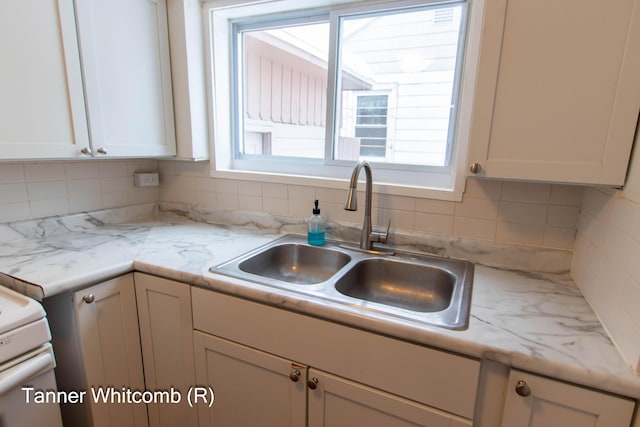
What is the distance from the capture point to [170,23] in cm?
165

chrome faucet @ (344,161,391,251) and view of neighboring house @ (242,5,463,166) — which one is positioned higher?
view of neighboring house @ (242,5,463,166)

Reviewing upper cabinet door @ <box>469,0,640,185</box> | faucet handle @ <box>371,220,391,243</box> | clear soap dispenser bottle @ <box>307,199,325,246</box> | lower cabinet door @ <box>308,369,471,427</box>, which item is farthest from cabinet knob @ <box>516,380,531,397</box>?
clear soap dispenser bottle @ <box>307,199,325,246</box>

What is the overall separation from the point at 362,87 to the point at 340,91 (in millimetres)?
110

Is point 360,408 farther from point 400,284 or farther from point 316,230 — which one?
point 316,230

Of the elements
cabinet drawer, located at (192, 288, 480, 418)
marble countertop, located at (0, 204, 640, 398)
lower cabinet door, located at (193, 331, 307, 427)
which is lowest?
lower cabinet door, located at (193, 331, 307, 427)

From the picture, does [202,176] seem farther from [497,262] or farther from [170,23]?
[497,262]

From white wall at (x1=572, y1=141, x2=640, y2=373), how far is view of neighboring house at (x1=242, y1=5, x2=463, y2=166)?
61 cm

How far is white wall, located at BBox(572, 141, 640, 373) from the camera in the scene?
2.49 ft

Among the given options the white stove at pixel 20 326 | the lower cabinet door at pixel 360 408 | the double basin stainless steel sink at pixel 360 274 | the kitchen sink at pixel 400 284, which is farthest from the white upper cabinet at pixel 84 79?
the lower cabinet door at pixel 360 408

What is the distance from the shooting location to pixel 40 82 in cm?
123

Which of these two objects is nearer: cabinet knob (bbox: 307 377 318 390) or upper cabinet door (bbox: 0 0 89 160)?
cabinet knob (bbox: 307 377 318 390)

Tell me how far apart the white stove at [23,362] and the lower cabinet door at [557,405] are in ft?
4.13

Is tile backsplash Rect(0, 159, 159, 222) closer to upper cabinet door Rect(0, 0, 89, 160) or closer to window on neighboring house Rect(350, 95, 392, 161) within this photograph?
upper cabinet door Rect(0, 0, 89, 160)

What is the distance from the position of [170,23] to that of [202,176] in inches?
30.0
